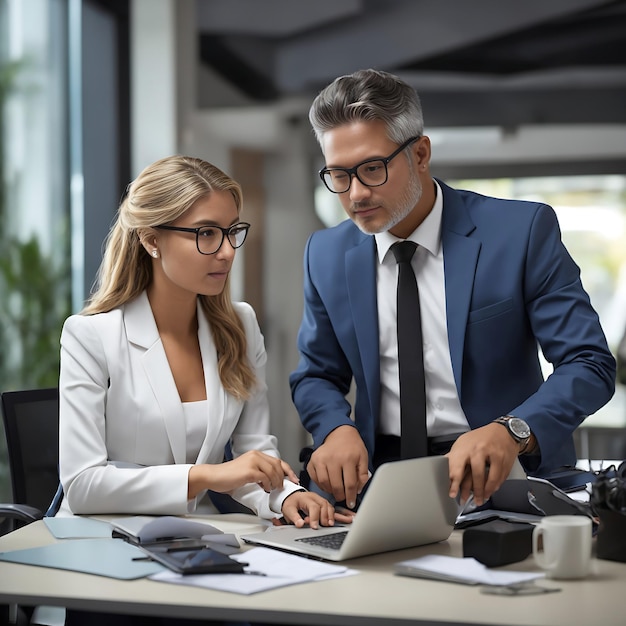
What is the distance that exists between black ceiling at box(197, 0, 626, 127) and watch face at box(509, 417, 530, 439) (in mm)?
3664

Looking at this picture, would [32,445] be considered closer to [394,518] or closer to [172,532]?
[172,532]

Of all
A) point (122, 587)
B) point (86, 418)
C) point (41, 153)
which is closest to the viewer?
point (122, 587)

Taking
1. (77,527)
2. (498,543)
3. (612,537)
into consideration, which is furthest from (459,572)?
(77,527)

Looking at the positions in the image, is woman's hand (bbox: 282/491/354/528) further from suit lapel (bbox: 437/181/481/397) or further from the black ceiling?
the black ceiling

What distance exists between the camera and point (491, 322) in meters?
2.38

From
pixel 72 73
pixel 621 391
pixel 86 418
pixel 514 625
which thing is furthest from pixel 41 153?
pixel 514 625

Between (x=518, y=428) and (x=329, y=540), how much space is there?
0.47 m

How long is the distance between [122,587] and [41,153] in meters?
3.69

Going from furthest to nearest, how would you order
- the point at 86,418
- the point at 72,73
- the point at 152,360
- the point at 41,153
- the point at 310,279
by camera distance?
the point at 72,73, the point at 41,153, the point at 310,279, the point at 152,360, the point at 86,418

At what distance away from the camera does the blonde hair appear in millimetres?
2373

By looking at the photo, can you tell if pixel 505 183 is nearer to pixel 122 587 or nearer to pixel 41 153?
pixel 41 153

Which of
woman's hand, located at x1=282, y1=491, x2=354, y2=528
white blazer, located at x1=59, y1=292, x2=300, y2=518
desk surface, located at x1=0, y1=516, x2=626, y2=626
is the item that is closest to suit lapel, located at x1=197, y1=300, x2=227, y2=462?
white blazer, located at x1=59, y1=292, x2=300, y2=518

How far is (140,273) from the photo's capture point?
2480mm

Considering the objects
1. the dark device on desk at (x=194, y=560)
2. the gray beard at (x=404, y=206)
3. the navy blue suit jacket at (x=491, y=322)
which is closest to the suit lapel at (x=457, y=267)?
the navy blue suit jacket at (x=491, y=322)
